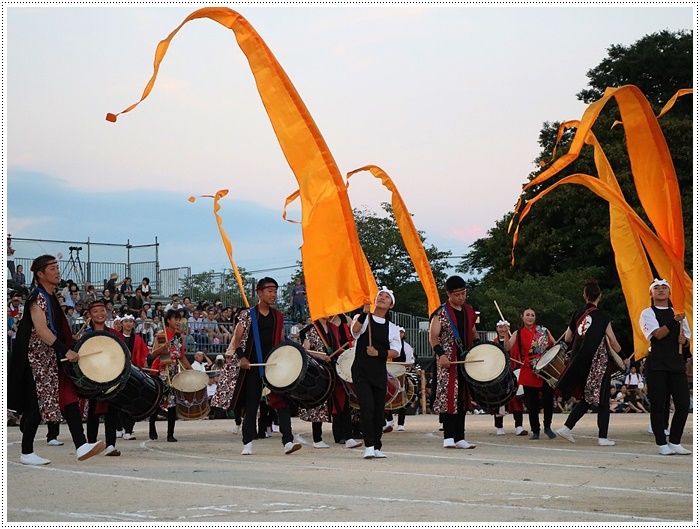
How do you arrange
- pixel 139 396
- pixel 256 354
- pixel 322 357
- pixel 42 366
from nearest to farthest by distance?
pixel 42 366, pixel 256 354, pixel 139 396, pixel 322 357

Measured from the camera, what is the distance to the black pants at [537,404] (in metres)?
14.1

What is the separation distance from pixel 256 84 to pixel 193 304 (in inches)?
711

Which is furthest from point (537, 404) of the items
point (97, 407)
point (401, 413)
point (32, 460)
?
point (32, 460)

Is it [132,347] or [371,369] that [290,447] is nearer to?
[371,369]

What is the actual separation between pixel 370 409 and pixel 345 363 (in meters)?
1.70

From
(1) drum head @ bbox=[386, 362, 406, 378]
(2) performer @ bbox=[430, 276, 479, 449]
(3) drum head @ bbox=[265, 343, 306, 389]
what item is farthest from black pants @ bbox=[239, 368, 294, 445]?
(1) drum head @ bbox=[386, 362, 406, 378]

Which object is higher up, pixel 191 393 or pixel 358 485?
pixel 191 393

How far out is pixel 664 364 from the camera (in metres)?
11.6

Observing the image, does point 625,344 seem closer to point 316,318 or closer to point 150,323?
point 150,323

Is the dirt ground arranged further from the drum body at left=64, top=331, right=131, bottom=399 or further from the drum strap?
the drum strap

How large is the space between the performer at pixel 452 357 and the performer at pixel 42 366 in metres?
3.77

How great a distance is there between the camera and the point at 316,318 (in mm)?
13242

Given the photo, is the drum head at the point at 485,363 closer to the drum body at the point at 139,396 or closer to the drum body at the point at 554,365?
the drum body at the point at 554,365

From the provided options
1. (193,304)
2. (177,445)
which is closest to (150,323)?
(193,304)
